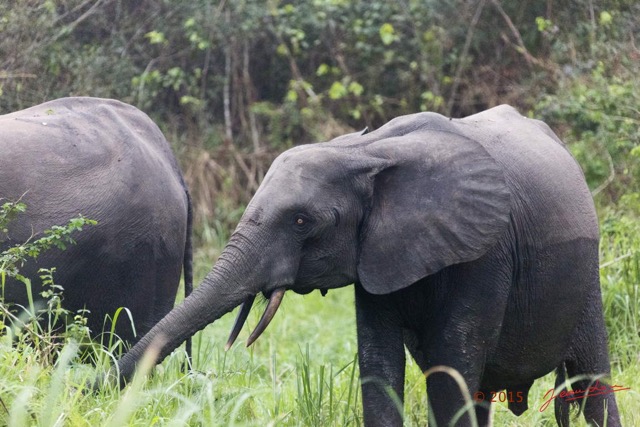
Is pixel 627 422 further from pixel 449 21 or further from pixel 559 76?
pixel 449 21

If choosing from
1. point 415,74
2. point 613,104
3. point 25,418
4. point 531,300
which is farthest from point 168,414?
point 415,74

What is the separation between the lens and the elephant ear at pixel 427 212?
13.5 feet

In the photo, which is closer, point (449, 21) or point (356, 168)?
point (356, 168)

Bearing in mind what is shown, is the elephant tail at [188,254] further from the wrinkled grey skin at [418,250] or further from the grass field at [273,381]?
the wrinkled grey skin at [418,250]

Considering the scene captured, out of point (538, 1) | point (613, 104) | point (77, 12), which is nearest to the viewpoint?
point (613, 104)

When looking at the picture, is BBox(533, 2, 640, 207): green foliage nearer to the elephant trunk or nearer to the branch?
the branch

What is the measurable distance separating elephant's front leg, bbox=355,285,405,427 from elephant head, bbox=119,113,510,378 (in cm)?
29

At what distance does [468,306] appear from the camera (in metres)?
4.23

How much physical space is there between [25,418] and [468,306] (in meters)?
1.68

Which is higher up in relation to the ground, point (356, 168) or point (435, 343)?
point (356, 168)

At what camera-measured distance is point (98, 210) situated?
534cm

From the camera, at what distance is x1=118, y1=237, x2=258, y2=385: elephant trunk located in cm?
383

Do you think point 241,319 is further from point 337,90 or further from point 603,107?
point 337,90

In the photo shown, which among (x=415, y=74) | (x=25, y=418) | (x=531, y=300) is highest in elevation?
(x=25, y=418)
